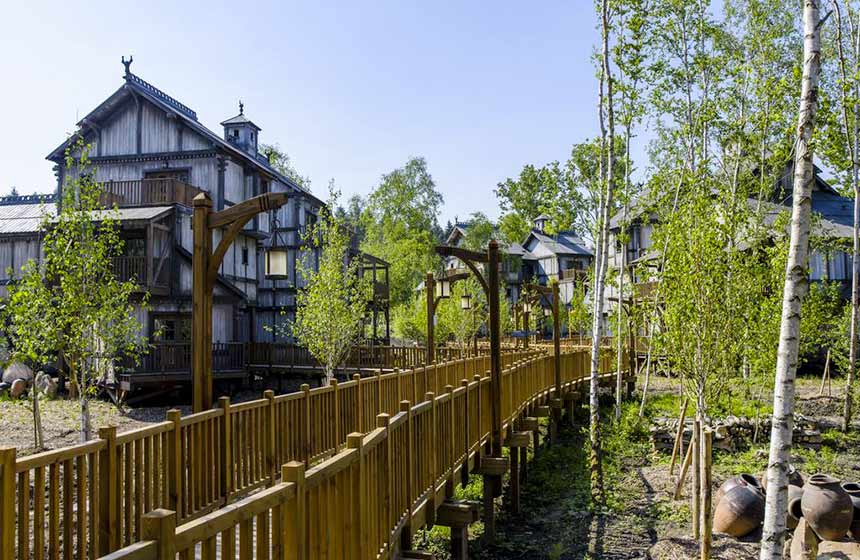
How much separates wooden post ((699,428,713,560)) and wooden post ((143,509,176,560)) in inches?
305

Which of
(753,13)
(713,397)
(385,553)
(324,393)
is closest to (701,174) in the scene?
(753,13)

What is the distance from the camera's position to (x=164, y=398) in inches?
1001

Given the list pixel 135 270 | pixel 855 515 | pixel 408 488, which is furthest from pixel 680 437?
pixel 135 270

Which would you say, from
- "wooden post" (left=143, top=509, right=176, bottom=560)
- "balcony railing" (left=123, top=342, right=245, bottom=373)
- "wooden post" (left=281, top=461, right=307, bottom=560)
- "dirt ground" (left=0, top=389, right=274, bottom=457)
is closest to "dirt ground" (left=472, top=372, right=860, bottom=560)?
"wooden post" (left=281, top=461, right=307, bottom=560)

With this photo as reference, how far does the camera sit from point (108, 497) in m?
5.84

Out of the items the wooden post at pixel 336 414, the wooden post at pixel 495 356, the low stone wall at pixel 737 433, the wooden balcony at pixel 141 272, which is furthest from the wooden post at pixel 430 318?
the wooden balcony at pixel 141 272

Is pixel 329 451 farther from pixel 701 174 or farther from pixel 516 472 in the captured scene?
pixel 701 174

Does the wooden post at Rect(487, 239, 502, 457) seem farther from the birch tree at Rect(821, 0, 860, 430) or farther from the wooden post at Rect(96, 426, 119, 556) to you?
the birch tree at Rect(821, 0, 860, 430)

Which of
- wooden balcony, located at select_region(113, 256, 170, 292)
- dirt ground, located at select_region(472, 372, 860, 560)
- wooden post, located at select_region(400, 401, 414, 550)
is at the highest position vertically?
wooden balcony, located at select_region(113, 256, 170, 292)

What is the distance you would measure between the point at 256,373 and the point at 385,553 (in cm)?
2354

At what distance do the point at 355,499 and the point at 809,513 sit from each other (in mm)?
7421

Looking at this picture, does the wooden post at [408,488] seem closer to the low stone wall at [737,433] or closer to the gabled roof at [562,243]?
the low stone wall at [737,433]

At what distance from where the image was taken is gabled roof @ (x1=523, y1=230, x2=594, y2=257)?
59750mm

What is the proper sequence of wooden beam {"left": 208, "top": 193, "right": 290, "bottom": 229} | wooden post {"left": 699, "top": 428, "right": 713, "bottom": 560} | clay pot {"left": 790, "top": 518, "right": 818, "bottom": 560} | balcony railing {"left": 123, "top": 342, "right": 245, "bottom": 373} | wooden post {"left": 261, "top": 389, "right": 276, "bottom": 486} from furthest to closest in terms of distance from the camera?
balcony railing {"left": 123, "top": 342, "right": 245, "bottom": 373}, clay pot {"left": 790, "top": 518, "right": 818, "bottom": 560}, wooden post {"left": 699, "top": 428, "right": 713, "bottom": 560}, wooden post {"left": 261, "top": 389, "right": 276, "bottom": 486}, wooden beam {"left": 208, "top": 193, "right": 290, "bottom": 229}
